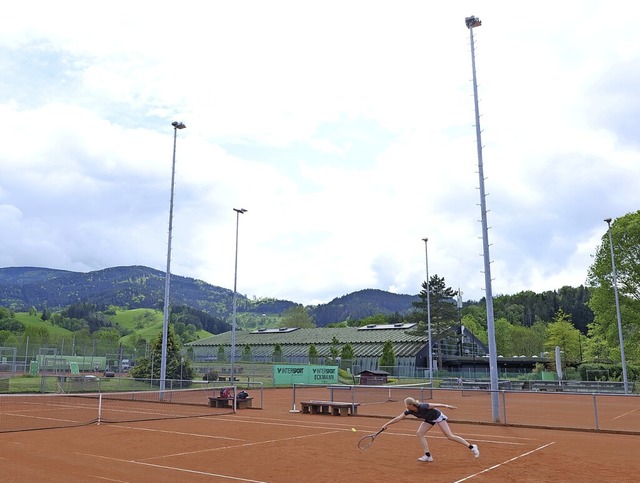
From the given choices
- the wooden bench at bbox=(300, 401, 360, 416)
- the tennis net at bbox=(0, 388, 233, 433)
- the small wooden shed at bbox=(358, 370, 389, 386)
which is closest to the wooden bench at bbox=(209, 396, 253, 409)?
the tennis net at bbox=(0, 388, 233, 433)

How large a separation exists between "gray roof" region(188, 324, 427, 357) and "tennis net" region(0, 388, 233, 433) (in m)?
44.6

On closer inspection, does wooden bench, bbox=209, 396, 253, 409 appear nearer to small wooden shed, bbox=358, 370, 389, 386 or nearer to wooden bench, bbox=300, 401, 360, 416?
wooden bench, bbox=300, 401, 360, 416

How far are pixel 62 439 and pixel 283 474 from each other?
8.13 meters

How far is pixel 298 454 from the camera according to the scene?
14156 millimetres

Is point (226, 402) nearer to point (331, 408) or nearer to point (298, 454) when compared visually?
point (331, 408)

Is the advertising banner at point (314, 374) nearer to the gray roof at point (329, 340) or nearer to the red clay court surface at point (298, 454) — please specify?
the red clay court surface at point (298, 454)

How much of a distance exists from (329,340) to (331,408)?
5966 centimetres

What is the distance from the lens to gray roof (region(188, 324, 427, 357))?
249ft

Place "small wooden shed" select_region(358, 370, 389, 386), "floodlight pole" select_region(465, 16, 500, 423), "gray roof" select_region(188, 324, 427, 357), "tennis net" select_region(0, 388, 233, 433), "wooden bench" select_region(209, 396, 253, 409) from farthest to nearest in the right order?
"gray roof" select_region(188, 324, 427, 357)
"small wooden shed" select_region(358, 370, 389, 386)
"wooden bench" select_region(209, 396, 253, 409)
"floodlight pole" select_region(465, 16, 500, 423)
"tennis net" select_region(0, 388, 233, 433)

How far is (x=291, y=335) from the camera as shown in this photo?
92.4 meters

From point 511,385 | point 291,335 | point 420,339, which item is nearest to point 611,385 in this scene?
point 511,385

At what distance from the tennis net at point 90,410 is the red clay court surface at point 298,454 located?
5.96 ft

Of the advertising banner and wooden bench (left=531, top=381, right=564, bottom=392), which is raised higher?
the advertising banner

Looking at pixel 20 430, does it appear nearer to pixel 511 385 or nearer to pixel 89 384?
pixel 89 384
